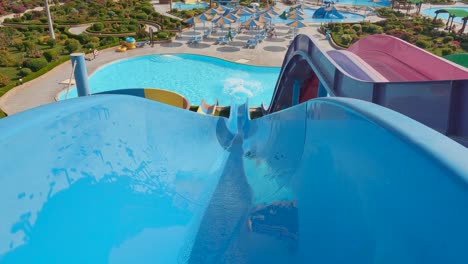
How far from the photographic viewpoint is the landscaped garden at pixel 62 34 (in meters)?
17.4

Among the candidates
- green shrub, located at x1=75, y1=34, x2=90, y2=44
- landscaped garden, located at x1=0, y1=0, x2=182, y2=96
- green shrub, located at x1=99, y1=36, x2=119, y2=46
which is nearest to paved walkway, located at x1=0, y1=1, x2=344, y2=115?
landscaped garden, located at x1=0, y1=0, x2=182, y2=96

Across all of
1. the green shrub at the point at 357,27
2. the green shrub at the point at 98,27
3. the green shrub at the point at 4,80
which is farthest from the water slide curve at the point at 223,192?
the green shrub at the point at 357,27

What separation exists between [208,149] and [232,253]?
9.88 feet

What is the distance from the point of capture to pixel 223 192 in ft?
18.8

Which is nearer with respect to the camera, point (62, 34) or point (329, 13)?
point (62, 34)

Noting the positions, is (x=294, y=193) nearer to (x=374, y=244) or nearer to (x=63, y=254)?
(x=374, y=244)

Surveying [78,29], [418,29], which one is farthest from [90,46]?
[418,29]

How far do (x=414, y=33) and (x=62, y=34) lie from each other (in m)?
22.3

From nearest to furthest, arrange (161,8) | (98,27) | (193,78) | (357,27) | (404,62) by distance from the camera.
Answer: (404,62), (193,78), (98,27), (357,27), (161,8)

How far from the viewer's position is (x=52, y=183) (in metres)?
3.40

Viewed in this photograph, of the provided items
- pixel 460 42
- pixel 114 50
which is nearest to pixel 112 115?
pixel 114 50

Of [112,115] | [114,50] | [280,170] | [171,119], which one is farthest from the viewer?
[114,50]

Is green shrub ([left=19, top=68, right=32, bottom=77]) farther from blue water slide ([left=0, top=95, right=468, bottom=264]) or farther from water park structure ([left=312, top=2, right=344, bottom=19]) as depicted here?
water park structure ([left=312, top=2, right=344, bottom=19])

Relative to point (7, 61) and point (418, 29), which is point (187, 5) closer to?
point (418, 29)
